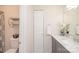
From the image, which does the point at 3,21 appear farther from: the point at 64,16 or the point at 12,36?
the point at 64,16

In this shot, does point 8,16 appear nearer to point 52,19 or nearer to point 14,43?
point 14,43

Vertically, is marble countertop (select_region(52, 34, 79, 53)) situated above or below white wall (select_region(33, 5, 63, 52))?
below

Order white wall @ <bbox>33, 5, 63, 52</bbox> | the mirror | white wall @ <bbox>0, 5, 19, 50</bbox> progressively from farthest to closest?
white wall @ <bbox>0, 5, 19, 50</bbox> < white wall @ <bbox>33, 5, 63, 52</bbox> < the mirror

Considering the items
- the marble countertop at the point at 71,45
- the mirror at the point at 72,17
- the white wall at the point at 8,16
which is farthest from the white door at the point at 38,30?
the marble countertop at the point at 71,45

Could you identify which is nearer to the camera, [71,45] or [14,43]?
[71,45]

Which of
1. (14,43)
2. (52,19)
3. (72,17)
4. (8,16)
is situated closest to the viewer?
(72,17)

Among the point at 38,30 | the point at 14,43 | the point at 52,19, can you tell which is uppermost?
the point at 52,19

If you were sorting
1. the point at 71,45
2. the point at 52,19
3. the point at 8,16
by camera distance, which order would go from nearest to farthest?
1. the point at 71,45
2. the point at 52,19
3. the point at 8,16

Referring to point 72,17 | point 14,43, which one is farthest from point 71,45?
point 14,43

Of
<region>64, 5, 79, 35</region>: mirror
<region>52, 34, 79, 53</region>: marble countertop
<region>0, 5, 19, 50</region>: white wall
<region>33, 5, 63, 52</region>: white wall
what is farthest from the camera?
<region>0, 5, 19, 50</region>: white wall

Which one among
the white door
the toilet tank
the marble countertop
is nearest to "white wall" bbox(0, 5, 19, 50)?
the toilet tank

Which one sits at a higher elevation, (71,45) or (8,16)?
(8,16)

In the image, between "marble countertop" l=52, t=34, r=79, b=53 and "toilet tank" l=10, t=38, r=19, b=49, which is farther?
"toilet tank" l=10, t=38, r=19, b=49

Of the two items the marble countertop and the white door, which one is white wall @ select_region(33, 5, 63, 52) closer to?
the white door
